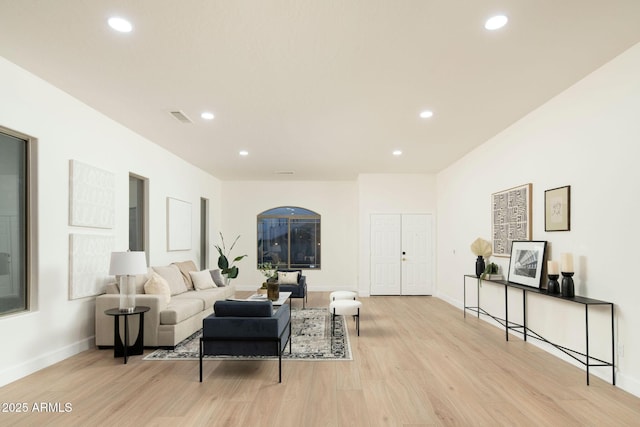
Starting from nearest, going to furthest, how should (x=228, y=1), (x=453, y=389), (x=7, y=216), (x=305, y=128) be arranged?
(x=228, y=1) → (x=453, y=389) → (x=7, y=216) → (x=305, y=128)

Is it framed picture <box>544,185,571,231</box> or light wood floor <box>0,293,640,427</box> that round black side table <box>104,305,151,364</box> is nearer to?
light wood floor <box>0,293,640,427</box>

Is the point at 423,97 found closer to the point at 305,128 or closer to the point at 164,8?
the point at 305,128

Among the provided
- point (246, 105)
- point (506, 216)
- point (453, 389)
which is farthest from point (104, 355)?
point (506, 216)

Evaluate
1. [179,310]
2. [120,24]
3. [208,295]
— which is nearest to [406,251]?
[208,295]

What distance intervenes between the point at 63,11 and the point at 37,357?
10.3 feet

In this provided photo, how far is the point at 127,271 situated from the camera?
4.28 meters

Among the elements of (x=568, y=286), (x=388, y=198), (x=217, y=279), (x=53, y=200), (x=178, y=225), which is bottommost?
(x=217, y=279)

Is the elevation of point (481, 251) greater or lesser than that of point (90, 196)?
lesser

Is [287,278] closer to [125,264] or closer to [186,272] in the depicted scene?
[186,272]

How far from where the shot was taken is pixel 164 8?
262cm

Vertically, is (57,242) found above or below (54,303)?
above

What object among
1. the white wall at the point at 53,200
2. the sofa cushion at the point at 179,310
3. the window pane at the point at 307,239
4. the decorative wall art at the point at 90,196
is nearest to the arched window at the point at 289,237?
the window pane at the point at 307,239

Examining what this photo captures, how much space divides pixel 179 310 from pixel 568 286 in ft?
13.9

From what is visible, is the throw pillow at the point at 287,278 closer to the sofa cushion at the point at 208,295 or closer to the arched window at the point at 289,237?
the sofa cushion at the point at 208,295
